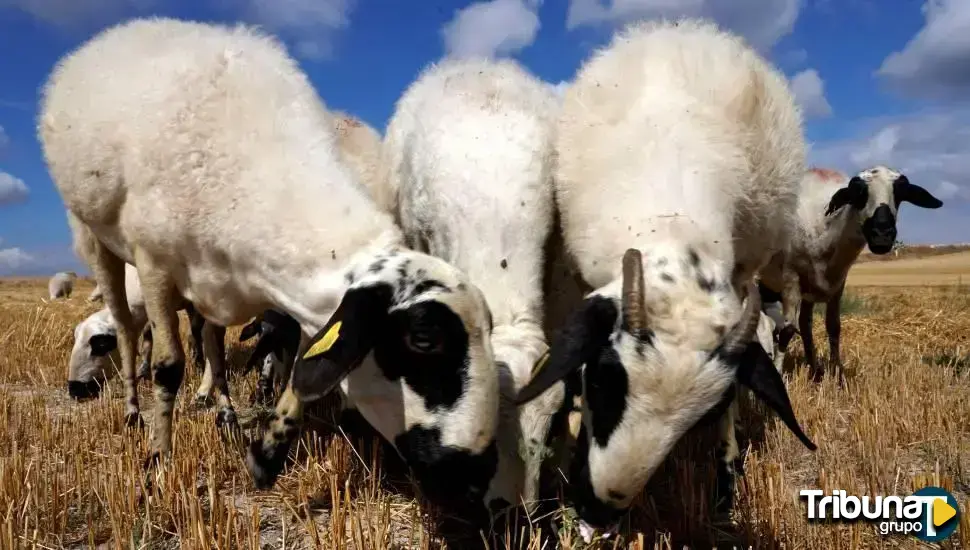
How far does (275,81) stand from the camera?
4.59m

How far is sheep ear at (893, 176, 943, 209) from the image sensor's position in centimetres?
838

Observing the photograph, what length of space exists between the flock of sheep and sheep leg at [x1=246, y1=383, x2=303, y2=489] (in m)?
0.01

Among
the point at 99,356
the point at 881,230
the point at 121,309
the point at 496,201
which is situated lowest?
the point at 99,356

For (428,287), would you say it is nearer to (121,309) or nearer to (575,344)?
(575,344)

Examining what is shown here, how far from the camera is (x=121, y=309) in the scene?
18.5 ft

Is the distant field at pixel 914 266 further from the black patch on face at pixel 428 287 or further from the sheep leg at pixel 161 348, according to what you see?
the black patch on face at pixel 428 287

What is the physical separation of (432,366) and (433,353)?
0.22 ft

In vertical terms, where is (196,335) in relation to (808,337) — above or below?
below

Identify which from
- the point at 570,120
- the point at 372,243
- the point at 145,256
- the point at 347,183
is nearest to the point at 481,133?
the point at 570,120

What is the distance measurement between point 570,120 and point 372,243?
5.98 feet

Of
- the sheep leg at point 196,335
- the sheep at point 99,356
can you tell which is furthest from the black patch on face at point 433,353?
the sheep leg at point 196,335

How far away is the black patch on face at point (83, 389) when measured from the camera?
644cm

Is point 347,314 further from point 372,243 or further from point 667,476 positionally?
point 667,476

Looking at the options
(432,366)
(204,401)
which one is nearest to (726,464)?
(432,366)
